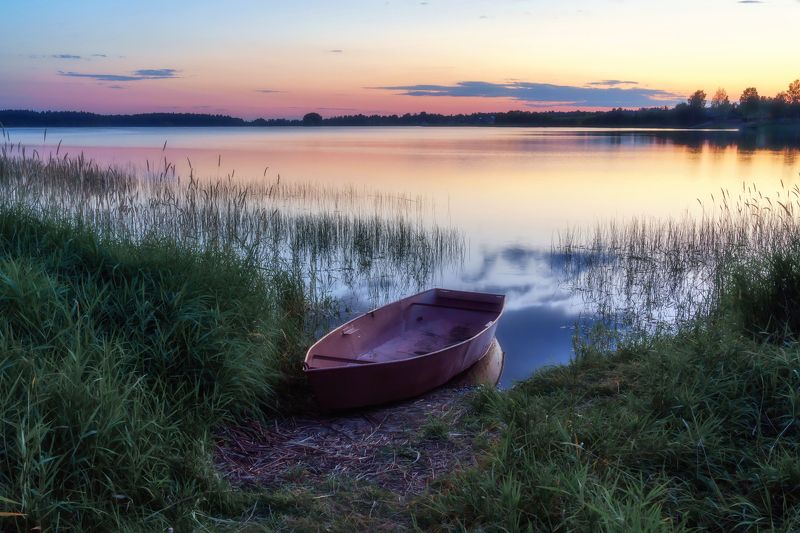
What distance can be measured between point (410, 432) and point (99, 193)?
25.0 feet

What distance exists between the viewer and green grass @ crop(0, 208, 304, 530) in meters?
2.92

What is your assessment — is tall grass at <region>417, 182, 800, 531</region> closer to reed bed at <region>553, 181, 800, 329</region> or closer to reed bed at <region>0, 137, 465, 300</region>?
reed bed at <region>553, 181, 800, 329</region>

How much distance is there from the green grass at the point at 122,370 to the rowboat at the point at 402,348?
0.47 metres

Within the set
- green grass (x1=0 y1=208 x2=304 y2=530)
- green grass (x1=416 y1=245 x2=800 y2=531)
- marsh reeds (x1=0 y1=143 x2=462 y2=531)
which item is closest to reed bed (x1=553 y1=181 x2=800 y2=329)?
green grass (x1=416 y1=245 x2=800 y2=531)

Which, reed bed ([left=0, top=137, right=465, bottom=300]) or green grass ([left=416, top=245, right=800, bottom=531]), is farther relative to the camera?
reed bed ([left=0, top=137, right=465, bottom=300])

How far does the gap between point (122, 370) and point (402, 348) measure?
12.4ft

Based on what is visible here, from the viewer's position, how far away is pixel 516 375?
294 inches

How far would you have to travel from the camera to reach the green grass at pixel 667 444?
2879mm

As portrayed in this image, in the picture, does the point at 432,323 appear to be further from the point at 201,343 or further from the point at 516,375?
the point at 201,343

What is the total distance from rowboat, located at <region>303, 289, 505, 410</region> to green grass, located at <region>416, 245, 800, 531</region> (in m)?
0.90

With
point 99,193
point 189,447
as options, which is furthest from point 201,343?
point 99,193

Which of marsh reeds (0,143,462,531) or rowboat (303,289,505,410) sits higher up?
marsh reeds (0,143,462,531)

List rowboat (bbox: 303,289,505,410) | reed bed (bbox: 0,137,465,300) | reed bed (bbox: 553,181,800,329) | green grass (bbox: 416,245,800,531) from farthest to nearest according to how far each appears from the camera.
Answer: reed bed (bbox: 0,137,465,300) → reed bed (bbox: 553,181,800,329) → rowboat (bbox: 303,289,505,410) → green grass (bbox: 416,245,800,531)

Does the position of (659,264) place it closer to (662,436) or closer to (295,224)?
(295,224)
